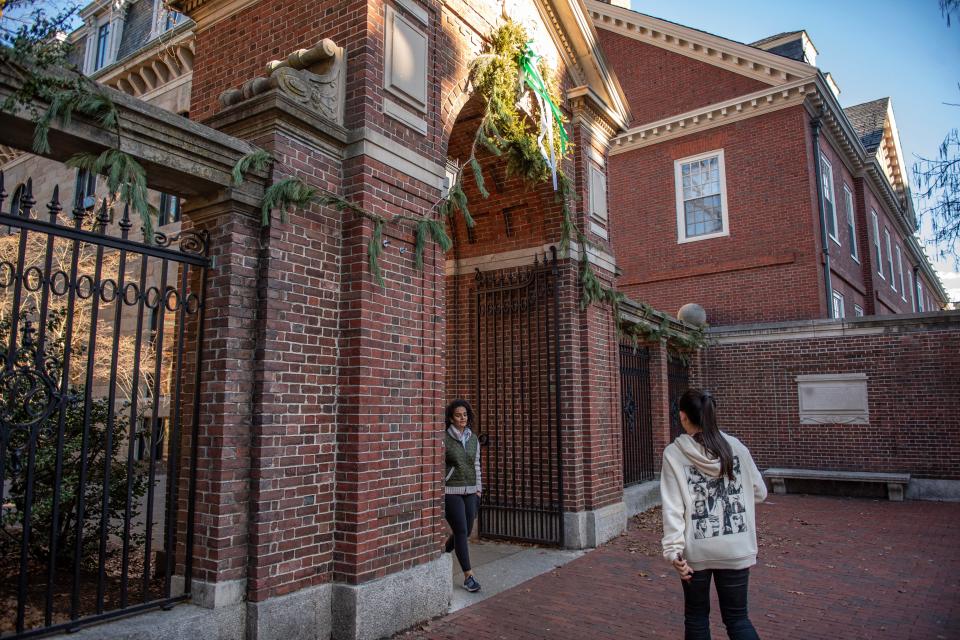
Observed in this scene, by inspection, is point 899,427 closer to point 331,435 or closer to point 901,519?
point 901,519

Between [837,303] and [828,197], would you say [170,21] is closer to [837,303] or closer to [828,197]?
[828,197]

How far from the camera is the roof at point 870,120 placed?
22.8 metres

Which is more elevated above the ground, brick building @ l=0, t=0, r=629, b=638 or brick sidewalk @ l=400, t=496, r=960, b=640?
brick building @ l=0, t=0, r=629, b=638

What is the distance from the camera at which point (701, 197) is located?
691 inches

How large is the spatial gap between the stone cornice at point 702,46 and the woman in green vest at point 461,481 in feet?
46.2

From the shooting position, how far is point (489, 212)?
30.8 feet

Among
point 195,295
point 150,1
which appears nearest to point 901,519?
point 195,295

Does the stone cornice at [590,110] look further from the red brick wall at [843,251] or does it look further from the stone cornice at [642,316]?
the red brick wall at [843,251]

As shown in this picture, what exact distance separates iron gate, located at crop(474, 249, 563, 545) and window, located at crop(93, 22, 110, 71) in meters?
13.6

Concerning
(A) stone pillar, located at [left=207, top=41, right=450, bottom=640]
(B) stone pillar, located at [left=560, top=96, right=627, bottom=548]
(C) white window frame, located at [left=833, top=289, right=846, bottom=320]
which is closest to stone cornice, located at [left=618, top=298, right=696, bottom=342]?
(B) stone pillar, located at [left=560, top=96, right=627, bottom=548]

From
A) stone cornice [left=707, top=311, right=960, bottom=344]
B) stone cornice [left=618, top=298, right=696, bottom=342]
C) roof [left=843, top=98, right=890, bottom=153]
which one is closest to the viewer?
stone cornice [left=618, top=298, right=696, bottom=342]

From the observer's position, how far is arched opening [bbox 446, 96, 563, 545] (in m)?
8.75

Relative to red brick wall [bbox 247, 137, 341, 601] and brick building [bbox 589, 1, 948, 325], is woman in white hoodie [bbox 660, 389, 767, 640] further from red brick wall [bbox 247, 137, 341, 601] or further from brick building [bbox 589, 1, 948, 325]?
brick building [bbox 589, 1, 948, 325]

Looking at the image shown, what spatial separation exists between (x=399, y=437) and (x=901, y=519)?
29.8 feet
